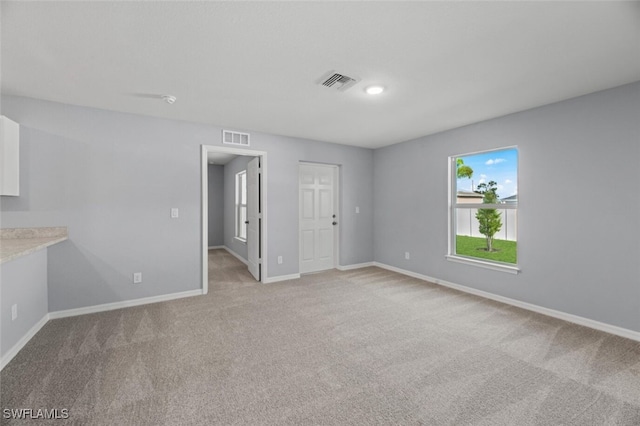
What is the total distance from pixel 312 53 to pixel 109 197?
3.04m

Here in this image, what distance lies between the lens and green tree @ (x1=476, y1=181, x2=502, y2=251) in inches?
155

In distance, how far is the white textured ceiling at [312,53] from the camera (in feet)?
5.49

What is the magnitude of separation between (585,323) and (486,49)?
303 centimetres

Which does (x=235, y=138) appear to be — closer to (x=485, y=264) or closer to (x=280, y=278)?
(x=280, y=278)

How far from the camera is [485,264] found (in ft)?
12.5

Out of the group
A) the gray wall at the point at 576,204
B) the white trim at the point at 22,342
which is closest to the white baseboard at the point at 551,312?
the gray wall at the point at 576,204

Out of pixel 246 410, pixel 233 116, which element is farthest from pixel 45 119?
pixel 246 410

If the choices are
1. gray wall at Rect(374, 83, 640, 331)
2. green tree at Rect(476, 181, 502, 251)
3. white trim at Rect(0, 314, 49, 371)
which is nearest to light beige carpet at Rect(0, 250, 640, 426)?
white trim at Rect(0, 314, 49, 371)

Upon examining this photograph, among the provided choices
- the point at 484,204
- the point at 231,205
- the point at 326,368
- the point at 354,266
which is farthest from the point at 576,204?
the point at 231,205

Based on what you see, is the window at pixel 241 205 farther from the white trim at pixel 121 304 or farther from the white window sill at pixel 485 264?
the white window sill at pixel 485 264

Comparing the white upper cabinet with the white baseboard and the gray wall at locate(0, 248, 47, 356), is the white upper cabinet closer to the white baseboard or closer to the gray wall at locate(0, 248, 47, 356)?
the gray wall at locate(0, 248, 47, 356)

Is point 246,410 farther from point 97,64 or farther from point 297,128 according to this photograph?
point 297,128

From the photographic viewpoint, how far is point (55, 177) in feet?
10.2

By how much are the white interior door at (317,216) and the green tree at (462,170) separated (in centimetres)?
223
